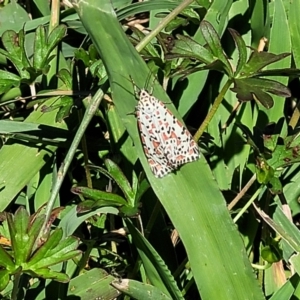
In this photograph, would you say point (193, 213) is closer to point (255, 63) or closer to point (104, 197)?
point (104, 197)

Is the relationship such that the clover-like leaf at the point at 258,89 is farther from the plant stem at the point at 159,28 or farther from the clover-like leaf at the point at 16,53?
the clover-like leaf at the point at 16,53

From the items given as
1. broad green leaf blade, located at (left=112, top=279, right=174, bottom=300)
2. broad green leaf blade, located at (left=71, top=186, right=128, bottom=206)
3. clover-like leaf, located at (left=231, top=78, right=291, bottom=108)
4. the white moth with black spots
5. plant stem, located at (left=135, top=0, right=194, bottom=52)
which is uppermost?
plant stem, located at (left=135, top=0, right=194, bottom=52)

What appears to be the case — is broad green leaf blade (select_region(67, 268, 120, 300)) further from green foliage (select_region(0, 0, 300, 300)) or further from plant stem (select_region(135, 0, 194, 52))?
plant stem (select_region(135, 0, 194, 52))

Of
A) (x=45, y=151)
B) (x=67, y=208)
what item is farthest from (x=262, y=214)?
(x=45, y=151)

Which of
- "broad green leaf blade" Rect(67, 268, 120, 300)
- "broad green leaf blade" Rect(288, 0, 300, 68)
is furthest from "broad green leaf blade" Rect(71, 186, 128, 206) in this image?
"broad green leaf blade" Rect(288, 0, 300, 68)

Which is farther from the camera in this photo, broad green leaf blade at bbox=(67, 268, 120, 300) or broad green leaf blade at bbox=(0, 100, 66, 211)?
broad green leaf blade at bbox=(0, 100, 66, 211)

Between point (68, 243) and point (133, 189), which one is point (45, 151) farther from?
point (68, 243)

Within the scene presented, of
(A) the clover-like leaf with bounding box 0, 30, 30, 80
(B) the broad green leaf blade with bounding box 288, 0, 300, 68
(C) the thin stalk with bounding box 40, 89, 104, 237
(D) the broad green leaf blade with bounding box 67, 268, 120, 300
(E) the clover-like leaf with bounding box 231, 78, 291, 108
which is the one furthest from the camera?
(B) the broad green leaf blade with bounding box 288, 0, 300, 68

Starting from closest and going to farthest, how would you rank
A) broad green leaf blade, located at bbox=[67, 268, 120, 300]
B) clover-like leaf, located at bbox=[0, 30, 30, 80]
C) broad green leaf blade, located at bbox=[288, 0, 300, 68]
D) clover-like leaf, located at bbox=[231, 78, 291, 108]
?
clover-like leaf, located at bbox=[231, 78, 291, 108]
broad green leaf blade, located at bbox=[67, 268, 120, 300]
clover-like leaf, located at bbox=[0, 30, 30, 80]
broad green leaf blade, located at bbox=[288, 0, 300, 68]

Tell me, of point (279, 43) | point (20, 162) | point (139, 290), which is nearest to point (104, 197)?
point (139, 290)
